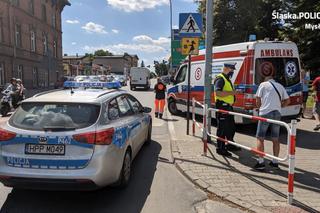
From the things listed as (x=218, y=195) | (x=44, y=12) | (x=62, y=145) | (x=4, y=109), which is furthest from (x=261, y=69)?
(x=44, y=12)

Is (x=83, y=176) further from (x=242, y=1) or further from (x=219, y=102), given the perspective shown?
(x=242, y=1)

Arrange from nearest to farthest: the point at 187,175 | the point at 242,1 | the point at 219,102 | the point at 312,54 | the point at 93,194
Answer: the point at 93,194, the point at 187,175, the point at 219,102, the point at 312,54, the point at 242,1

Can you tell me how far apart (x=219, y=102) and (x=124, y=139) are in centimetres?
274

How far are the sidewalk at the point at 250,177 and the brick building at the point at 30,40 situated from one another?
22.1 meters

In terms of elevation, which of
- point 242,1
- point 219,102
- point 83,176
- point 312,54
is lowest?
point 83,176

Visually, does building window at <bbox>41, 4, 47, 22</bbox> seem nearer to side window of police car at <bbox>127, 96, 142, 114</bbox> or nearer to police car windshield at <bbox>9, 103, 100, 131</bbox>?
side window of police car at <bbox>127, 96, 142, 114</bbox>

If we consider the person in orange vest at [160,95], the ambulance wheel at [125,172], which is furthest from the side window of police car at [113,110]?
the person in orange vest at [160,95]

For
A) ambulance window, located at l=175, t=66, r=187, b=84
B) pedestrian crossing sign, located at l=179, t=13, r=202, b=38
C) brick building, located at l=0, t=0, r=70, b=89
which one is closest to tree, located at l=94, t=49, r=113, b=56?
brick building, located at l=0, t=0, r=70, b=89

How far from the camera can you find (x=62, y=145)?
464 cm

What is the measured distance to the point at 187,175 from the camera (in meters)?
6.09

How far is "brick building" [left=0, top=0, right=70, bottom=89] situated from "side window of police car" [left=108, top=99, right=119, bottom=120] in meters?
22.6

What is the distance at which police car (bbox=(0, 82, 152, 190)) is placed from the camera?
4.59 metres

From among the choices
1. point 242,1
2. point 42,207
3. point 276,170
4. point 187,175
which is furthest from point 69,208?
point 242,1

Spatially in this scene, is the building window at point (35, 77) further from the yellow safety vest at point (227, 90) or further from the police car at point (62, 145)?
the police car at point (62, 145)
